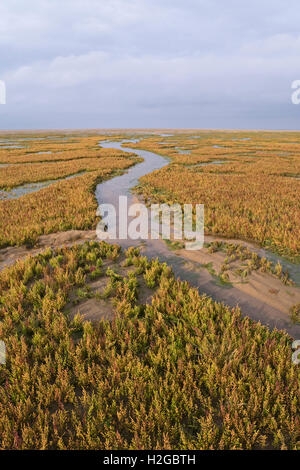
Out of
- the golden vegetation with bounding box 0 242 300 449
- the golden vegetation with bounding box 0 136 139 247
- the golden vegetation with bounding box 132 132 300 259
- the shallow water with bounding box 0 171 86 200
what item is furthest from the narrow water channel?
the shallow water with bounding box 0 171 86 200

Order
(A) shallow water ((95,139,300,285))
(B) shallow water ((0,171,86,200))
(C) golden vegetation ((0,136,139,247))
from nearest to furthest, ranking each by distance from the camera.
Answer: (A) shallow water ((95,139,300,285)) < (C) golden vegetation ((0,136,139,247)) < (B) shallow water ((0,171,86,200))

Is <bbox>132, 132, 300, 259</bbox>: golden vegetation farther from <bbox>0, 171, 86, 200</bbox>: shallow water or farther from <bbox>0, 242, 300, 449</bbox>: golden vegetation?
<bbox>0, 171, 86, 200</bbox>: shallow water

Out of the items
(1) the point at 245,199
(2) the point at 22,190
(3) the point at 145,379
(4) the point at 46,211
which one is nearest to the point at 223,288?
(3) the point at 145,379

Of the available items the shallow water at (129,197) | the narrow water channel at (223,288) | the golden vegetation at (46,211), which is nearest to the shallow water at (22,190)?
the golden vegetation at (46,211)

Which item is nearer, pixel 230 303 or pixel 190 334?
pixel 190 334

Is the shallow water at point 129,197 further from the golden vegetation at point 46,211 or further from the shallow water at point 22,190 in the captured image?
the shallow water at point 22,190

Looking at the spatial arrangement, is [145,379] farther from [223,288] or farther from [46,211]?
[46,211]

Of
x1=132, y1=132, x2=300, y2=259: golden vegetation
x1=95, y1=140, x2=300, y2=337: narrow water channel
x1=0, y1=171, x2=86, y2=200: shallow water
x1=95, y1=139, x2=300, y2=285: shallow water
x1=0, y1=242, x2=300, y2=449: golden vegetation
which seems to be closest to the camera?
x1=0, y1=242, x2=300, y2=449: golden vegetation

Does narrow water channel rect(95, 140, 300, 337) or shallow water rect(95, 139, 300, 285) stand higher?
shallow water rect(95, 139, 300, 285)

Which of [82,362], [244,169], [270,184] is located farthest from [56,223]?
[244,169]

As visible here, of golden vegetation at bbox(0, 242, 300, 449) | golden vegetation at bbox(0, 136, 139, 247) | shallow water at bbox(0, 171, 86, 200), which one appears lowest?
golden vegetation at bbox(0, 242, 300, 449)

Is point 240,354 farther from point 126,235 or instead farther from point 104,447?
point 126,235
